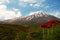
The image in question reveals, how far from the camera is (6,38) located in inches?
410

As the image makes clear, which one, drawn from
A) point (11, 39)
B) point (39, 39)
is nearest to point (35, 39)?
point (39, 39)

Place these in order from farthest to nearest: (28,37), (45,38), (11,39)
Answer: (11,39), (28,37), (45,38)

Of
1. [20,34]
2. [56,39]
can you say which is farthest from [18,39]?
[56,39]

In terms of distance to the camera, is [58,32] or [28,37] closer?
[28,37]

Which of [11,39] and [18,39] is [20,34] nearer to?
[18,39]

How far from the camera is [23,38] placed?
317 inches

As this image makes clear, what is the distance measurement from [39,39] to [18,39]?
0.89m

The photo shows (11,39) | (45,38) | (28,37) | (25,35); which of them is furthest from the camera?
(11,39)

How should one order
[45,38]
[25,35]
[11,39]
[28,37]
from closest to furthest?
[45,38] → [28,37] → [25,35] → [11,39]

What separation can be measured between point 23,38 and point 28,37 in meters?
0.43

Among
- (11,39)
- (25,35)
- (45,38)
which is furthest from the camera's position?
(11,39)

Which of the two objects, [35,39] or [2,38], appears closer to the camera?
[35,39]

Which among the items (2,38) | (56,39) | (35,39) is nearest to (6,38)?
(2,38)

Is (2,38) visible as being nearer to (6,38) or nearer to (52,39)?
(6,38)
